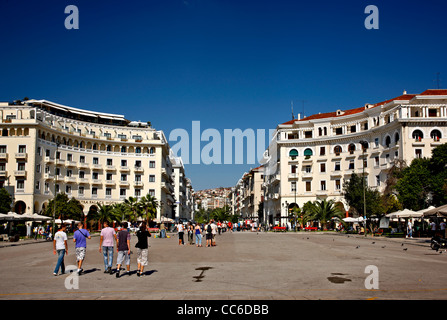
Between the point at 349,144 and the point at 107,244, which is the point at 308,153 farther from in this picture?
the point at 107,244

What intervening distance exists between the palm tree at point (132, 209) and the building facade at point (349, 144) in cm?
2357

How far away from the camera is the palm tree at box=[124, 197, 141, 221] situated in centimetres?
6939

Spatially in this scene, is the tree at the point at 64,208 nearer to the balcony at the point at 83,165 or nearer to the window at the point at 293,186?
the balcony at the point at 83,165

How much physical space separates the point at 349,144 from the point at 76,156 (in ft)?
146

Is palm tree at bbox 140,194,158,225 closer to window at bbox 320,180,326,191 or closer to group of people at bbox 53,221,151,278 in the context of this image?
window at bbox 320,180,326,191

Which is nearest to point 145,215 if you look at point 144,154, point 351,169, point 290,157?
point 144,154

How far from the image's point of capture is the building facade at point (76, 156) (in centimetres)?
6047

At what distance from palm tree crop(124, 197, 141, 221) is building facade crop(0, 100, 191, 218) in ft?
13.4

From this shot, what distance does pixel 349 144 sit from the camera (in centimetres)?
7181

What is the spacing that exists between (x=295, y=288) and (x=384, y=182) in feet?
189

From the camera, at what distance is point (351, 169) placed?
2763 inches

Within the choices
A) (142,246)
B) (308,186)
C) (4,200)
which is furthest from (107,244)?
(308,186)

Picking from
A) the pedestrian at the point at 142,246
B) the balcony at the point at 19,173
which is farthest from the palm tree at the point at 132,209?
the pedestrian at the point at 142,246
